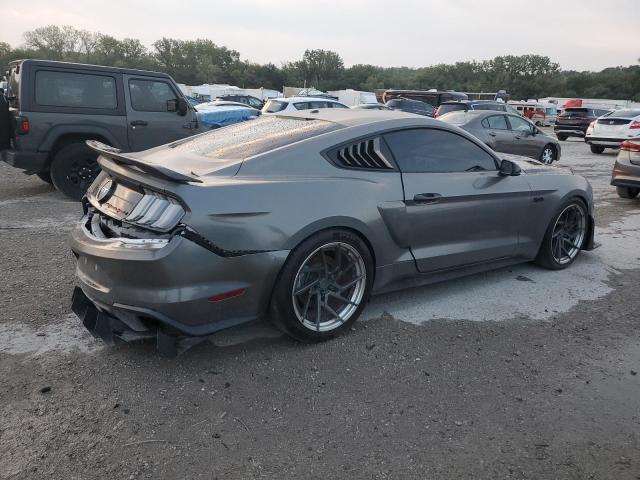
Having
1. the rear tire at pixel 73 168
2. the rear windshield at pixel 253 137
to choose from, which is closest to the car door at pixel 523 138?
the rear tire at pixel 73 168

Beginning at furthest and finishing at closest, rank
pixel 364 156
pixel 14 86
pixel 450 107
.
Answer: pixel 450 107, pixel 14 86, pixel 364 156

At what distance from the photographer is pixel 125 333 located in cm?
304

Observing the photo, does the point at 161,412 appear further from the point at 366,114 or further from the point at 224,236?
the point at 366,114

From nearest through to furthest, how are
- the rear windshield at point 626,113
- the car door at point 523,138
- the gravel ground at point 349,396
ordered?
the gravel ground at point 349,396 < the car door at point 523,138 < the rear windshield at point 626,113

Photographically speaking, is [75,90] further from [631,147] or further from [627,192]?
[627,192]

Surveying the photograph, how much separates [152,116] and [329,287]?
5833mm

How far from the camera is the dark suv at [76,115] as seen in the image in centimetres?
711

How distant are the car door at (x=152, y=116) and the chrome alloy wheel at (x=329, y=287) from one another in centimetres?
555

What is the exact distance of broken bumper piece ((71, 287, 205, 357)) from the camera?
116 inches

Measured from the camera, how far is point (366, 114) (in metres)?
4.11

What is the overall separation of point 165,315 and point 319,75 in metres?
102

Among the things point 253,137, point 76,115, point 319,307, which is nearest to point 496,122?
point 76,115

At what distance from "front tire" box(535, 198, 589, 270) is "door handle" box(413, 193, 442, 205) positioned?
1.65 m

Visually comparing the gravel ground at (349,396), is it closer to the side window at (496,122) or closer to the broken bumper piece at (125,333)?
the broken bumper piece at (125,333)
